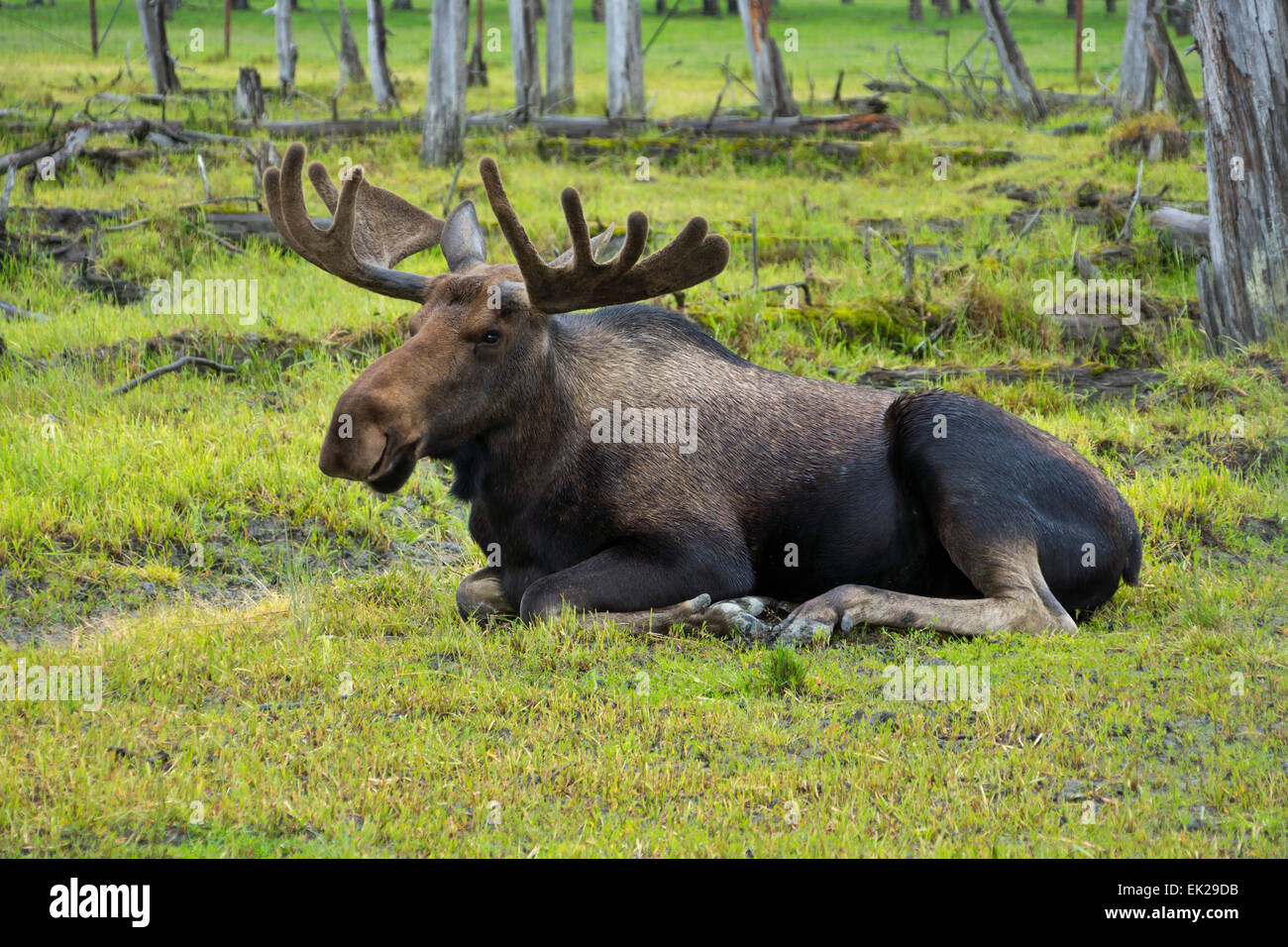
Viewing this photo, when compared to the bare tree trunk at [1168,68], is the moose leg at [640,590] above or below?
below

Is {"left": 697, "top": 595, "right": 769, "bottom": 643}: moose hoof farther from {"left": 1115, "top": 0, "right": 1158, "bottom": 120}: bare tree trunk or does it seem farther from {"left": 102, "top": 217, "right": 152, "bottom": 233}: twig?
{"left": 1115, "top": 0, "right": 1158, "bottom": 120}: bare tree trunk

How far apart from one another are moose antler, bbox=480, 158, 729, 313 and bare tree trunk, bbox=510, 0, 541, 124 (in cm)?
1672

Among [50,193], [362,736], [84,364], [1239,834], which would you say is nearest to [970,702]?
[1239,834]

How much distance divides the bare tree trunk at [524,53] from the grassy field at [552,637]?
327 inches

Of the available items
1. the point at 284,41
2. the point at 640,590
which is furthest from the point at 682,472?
the point at 284,41

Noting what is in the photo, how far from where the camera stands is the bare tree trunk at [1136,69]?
20.3m

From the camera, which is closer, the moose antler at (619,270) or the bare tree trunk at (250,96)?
the moose antler at (619,270)

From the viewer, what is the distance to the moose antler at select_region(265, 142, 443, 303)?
20.3 ft

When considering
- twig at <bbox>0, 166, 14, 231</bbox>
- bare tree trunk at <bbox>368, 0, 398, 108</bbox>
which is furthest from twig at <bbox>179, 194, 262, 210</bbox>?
bare tree trunk at <bbox>368, 0, 398, 108</bbox>

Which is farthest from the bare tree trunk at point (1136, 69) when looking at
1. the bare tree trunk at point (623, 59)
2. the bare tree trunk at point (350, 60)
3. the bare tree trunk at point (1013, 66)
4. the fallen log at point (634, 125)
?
the bare tree trunk at point (350, 60)

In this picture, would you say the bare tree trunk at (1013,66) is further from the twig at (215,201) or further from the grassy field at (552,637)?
the twig at (215,201)

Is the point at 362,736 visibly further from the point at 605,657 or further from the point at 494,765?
the point at 605,657

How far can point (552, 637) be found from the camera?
19.1 ft

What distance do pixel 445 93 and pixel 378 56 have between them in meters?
8.19
